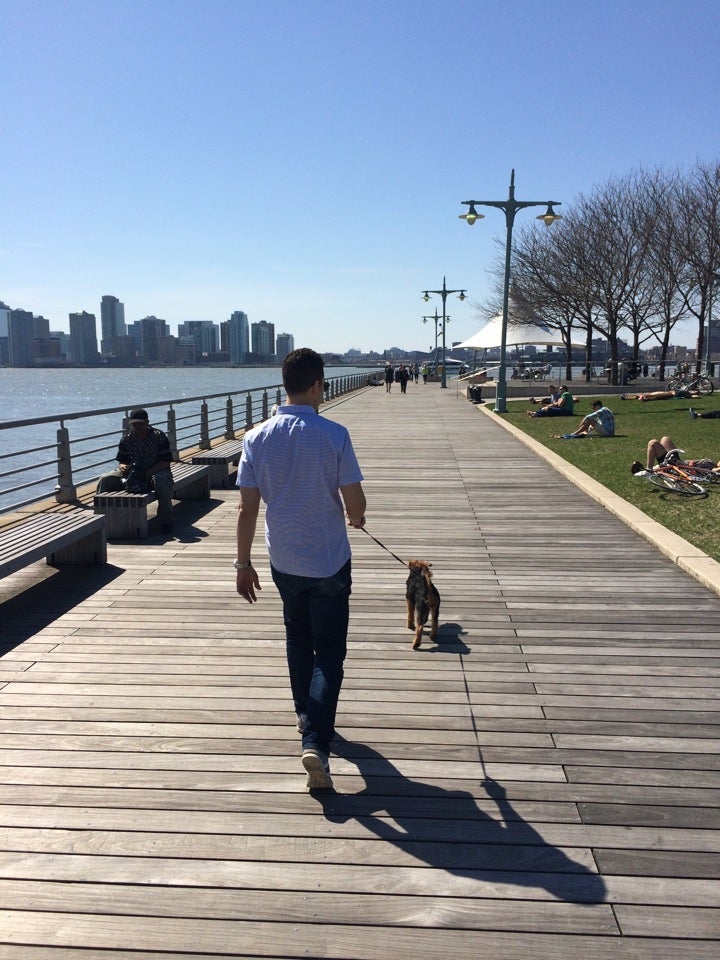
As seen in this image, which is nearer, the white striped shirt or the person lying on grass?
the white striped shirt

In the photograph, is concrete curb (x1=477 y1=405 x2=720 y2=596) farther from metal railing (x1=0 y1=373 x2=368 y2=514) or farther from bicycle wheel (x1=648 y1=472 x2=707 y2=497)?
metal railing (x1=0 y1=373 x2=368 y2=514)

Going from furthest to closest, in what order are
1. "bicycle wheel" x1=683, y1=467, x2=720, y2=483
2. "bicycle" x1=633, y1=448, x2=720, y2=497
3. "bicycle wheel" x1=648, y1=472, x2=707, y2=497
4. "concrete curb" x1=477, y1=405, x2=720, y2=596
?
"bicycle wheel" x1=683, y1=467, x2=720, y2=483, "bicycle" x1=633, y1=448, x2=720, y2=497, "bicycle wheel" x1=648, y1=472, x2=707, y2=497, "concrete curb" x1=477, y1=405, x2=720, y2=596

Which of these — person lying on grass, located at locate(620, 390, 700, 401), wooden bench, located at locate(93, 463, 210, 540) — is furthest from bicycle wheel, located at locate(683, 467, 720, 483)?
person lying on grass, located at locate(620, 390, 700, 401)

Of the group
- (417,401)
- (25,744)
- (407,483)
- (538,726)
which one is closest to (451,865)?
(538,726)

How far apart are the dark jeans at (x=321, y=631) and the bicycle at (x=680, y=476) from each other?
26.9 feet

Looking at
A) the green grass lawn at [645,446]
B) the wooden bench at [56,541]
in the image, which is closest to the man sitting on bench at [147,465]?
the wooden bench at [56,541]

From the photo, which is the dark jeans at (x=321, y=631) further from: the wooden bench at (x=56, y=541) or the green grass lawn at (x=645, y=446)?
the green grass lawn at (x=645, y=446)

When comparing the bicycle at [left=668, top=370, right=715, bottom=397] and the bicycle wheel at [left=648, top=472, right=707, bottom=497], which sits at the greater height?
the bicycle at [left=668, top=370, right=715, bottom=397]

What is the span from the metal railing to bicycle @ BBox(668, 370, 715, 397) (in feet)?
48.0

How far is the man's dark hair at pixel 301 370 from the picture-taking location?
3.37 metres

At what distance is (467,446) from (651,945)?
15.0 m

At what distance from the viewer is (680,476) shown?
10852 millimetres

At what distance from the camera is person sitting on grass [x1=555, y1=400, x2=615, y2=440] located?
1820 centimetres

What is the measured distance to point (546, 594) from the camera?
20.9 feet
